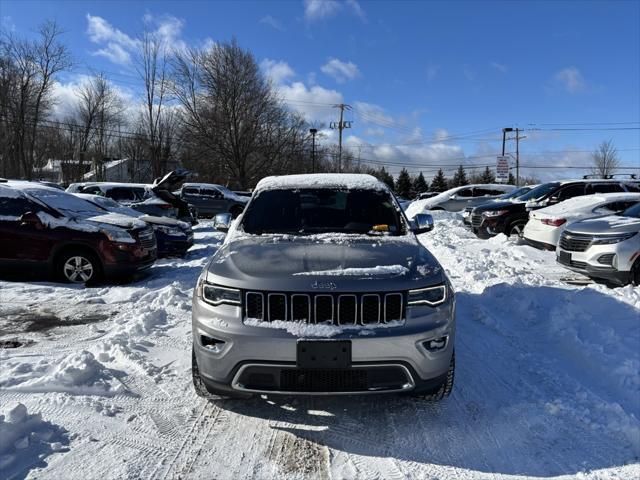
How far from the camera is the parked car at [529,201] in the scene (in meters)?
12.6

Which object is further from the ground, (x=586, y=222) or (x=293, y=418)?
(x=586, y=222)

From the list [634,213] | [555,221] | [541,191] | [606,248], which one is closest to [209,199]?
[541,191]

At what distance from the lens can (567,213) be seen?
9812 mm

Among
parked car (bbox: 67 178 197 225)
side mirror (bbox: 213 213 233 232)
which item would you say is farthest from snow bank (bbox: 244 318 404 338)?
parked car (bbox: 67 178 197 225)

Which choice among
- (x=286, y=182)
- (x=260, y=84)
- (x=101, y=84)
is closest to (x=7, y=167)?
(x=101, y=84)

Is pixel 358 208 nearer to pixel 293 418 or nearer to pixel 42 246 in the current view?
pixel 293 418

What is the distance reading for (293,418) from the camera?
3244 millimetres

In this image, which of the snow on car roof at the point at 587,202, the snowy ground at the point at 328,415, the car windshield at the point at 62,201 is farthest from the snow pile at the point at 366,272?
the snow on car roof at the point at 587,202

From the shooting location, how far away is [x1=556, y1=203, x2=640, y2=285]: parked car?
6785 millimetres

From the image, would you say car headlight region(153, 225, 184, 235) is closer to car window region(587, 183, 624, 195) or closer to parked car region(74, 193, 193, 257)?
parked car region(74, 193, 193, 257)

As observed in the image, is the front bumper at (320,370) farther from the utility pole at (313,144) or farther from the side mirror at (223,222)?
the utility pole at (313,144)

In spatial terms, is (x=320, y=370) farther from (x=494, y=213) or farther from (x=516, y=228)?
(x=516, y=228)

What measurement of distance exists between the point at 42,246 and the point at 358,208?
5940mm

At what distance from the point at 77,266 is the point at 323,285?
6.38 meters
